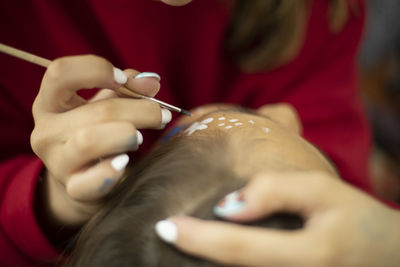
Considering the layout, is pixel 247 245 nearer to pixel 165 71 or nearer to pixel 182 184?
pixel 182 184

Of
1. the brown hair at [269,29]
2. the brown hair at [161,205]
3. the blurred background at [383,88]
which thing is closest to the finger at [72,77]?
the brown hair at [161,205]

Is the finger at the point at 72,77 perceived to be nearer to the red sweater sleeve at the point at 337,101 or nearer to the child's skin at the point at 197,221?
the child's skin at the point at 197,221

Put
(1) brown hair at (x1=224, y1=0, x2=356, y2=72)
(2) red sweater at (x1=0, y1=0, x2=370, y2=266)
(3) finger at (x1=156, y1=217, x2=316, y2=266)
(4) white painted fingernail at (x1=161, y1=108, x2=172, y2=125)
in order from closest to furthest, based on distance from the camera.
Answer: (3) finger at (x1=156, y1=217, x2=316, y2=266) < (4) white painted fingernail at (x1=161, y1=108, x2=172, y2=125) < (2) red sweater at (x1=0, y1=0, x2=370, y2=266) < (1) brown hair at (x1=224, y1=0, x2=356, y2=72)

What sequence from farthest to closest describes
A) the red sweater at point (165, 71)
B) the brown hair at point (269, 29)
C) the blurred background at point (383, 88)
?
the blurred background at point (383, 88), the brown hair at point (269, 29), the red sweater at point (165, 71)

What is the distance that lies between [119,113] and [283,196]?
0.59ft

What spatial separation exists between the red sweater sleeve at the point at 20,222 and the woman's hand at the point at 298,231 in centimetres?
26

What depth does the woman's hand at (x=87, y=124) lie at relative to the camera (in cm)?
34

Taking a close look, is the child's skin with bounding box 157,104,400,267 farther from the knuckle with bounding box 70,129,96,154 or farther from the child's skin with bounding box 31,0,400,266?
the knuckle with bounding box 70,129,96,154

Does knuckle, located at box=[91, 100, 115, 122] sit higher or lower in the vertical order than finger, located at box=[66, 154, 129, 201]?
higher

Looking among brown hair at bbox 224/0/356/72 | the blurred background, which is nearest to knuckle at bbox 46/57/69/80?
brown hair at bbox 224/0/356/72

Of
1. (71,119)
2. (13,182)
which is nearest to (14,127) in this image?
(13,182)

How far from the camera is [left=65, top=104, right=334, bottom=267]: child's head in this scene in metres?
0.33

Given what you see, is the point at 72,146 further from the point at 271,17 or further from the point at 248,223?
the point at 271,17

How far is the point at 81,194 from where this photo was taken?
36 cm
